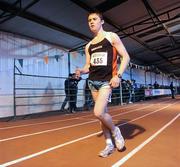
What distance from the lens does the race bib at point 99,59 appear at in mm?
2691

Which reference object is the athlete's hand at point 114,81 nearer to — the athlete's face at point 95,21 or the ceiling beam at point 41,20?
the athlete's face at point 95,21

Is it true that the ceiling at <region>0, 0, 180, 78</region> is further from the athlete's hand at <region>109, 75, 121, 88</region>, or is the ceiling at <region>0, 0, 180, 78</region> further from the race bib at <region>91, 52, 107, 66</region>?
the athlete's hand at <region>109, 75, 121, 88</region>

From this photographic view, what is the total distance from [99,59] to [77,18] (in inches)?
245

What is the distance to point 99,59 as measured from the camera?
2709 millimetres

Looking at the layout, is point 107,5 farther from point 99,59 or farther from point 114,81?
point 114,81

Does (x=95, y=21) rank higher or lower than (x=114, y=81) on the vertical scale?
higher

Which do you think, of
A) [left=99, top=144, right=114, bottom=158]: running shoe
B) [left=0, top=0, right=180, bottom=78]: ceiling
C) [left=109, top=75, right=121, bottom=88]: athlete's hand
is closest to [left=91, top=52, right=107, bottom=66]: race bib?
[left=109, top=75, right=121, bottom=88]: athlete's hand

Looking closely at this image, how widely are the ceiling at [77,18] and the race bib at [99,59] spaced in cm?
472

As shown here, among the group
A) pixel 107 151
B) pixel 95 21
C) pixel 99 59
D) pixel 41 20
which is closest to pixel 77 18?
pixel 41 20

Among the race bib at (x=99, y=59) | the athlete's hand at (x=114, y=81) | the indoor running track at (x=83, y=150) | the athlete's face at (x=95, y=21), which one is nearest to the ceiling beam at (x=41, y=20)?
the indoor running track at (x=83, y=150)

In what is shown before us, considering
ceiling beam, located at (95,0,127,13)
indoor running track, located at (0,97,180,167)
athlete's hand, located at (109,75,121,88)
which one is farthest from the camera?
ceiling beam, located at (95,0,127,13)

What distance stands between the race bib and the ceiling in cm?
472

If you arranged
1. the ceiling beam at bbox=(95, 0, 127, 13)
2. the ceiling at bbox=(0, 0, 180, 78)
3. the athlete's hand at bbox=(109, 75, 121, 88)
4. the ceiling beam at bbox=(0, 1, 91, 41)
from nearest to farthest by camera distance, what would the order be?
the athlete's hand at bbox=(109, 75, 121, 88) → the ceiling beam at bbox=(0, 1, 91, 41) → the ceiling at bbox=(0, 0, 180, 78) → the ceiling beam at bbox=(95, 0, 127, 13)

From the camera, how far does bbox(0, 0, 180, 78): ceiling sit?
727 centimetres
